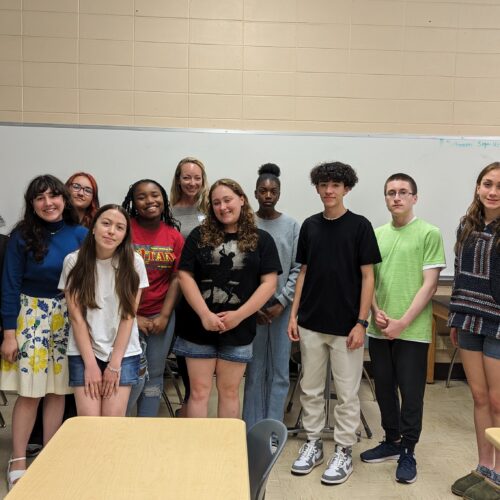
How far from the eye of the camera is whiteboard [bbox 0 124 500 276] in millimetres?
3889

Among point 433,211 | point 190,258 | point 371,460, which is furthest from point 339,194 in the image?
point 433,211

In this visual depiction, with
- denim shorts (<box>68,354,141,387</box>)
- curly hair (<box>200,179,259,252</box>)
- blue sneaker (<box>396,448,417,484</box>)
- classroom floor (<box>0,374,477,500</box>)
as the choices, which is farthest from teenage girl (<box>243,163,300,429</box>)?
denim shorts (<box>68,354,141,387</box>)

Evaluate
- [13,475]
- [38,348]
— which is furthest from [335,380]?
[13,475]

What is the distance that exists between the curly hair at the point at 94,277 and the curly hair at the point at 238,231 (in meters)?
0.35

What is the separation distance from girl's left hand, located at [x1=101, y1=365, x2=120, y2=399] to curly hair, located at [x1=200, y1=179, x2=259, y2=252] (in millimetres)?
670

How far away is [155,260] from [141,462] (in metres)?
1.34

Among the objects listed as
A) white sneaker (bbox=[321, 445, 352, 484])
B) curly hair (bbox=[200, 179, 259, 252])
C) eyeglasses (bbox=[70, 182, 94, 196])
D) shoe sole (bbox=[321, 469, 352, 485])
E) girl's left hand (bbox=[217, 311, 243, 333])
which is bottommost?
shoe sole (bbox=[321, 469, 352, 485])

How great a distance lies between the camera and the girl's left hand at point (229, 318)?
7.75 ft

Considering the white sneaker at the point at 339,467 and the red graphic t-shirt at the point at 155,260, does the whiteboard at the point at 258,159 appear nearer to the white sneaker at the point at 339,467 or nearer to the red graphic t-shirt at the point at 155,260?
the red graphic t-shirt at the point at 155,260

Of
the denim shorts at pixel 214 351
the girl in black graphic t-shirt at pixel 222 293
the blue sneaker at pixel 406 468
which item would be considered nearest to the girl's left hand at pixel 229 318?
the girl in black graphic t-shirt at pixel 222 293

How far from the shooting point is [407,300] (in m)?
2.64

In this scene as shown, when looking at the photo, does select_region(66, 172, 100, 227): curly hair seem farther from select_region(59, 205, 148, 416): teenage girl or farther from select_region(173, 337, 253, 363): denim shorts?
select_region(173, 337, 253, 363): denim shorts

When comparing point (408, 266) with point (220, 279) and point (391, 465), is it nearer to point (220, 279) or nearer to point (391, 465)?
point (220, 279)

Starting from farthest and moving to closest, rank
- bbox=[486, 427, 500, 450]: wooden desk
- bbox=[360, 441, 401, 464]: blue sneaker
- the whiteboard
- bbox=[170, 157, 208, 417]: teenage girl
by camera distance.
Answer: the whiteboard, bbox=[170, 157, 208, 417]: teenage girl, bbox=[360, 441, 401, 464]: blue sneaker, bbox=[486, 427, 500, 450]: wooden desk
